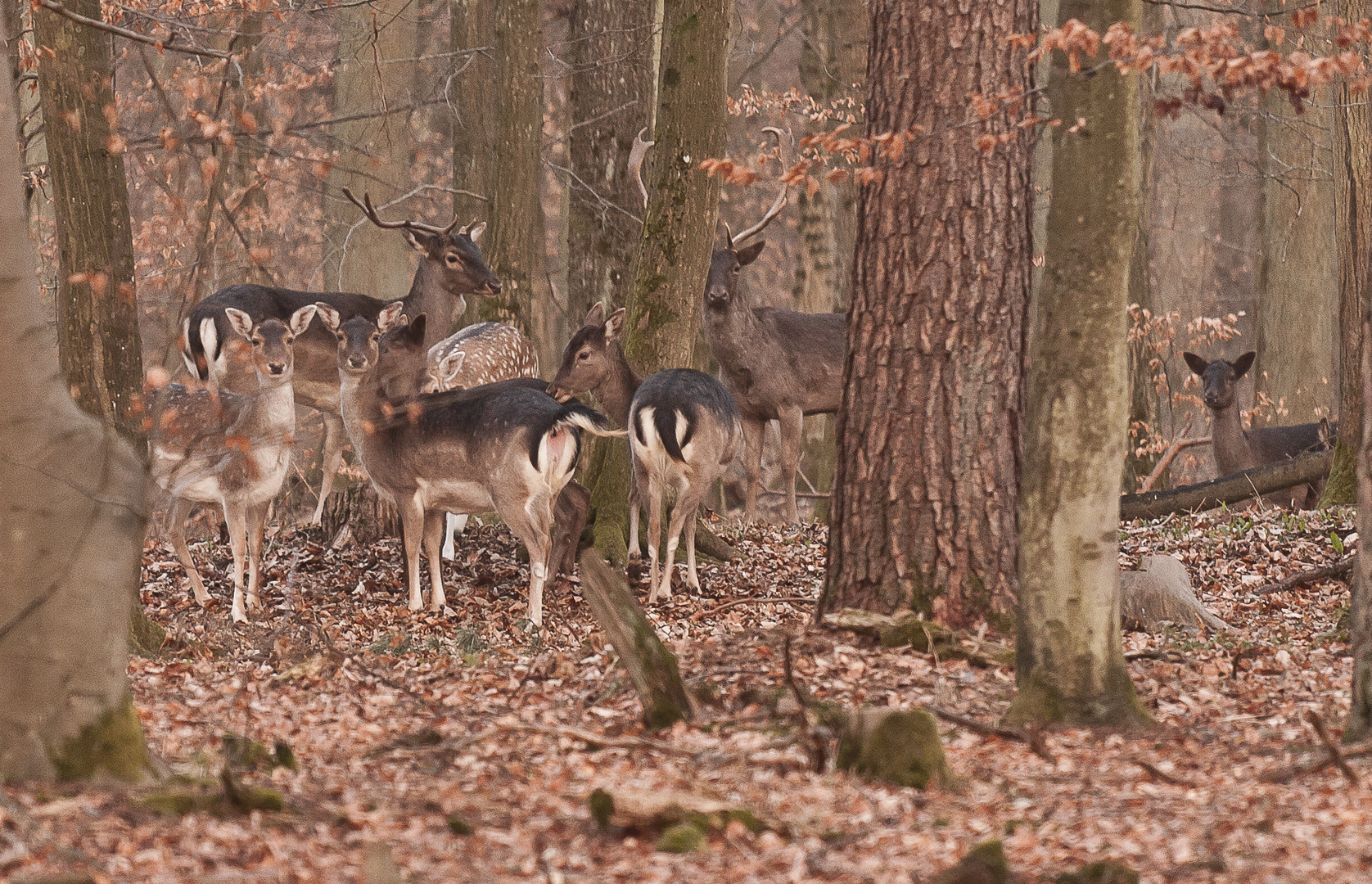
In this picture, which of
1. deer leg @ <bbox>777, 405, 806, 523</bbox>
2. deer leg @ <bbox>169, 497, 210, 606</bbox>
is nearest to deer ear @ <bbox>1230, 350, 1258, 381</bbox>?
deer leg @ <bbox>777, 405, 806, 523</bbox>

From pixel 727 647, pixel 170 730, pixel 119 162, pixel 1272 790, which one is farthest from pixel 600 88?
A: pixel 1272 790

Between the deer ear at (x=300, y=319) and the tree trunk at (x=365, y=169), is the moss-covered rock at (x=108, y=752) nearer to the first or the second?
the deer ear at (x=300, y=319)

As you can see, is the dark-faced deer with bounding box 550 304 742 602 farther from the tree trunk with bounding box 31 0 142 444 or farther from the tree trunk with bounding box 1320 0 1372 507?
the tree trunk with bounding box 1320 0 1372 507

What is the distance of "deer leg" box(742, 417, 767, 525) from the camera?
1370 cm

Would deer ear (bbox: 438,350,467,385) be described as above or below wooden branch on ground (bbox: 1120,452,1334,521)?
above

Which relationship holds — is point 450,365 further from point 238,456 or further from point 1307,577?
point 1307,577

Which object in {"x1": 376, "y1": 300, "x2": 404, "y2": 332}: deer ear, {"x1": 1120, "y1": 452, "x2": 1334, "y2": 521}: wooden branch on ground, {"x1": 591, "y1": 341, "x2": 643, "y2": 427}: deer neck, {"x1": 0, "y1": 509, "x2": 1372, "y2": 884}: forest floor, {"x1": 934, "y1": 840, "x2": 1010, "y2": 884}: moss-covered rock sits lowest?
{"x1": 0, "y1": 509, "x2": 1372, "y2": 884}: forest floor

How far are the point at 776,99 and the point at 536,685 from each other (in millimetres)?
12447

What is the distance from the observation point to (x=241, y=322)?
10.3 meters

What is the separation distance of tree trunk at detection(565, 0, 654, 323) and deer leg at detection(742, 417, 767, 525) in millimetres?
1739

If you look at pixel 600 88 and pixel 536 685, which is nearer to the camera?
pixel 536 685

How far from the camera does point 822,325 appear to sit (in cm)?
1453

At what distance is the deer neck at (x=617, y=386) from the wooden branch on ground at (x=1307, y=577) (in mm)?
4393

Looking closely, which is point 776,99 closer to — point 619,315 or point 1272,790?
point 619,315
